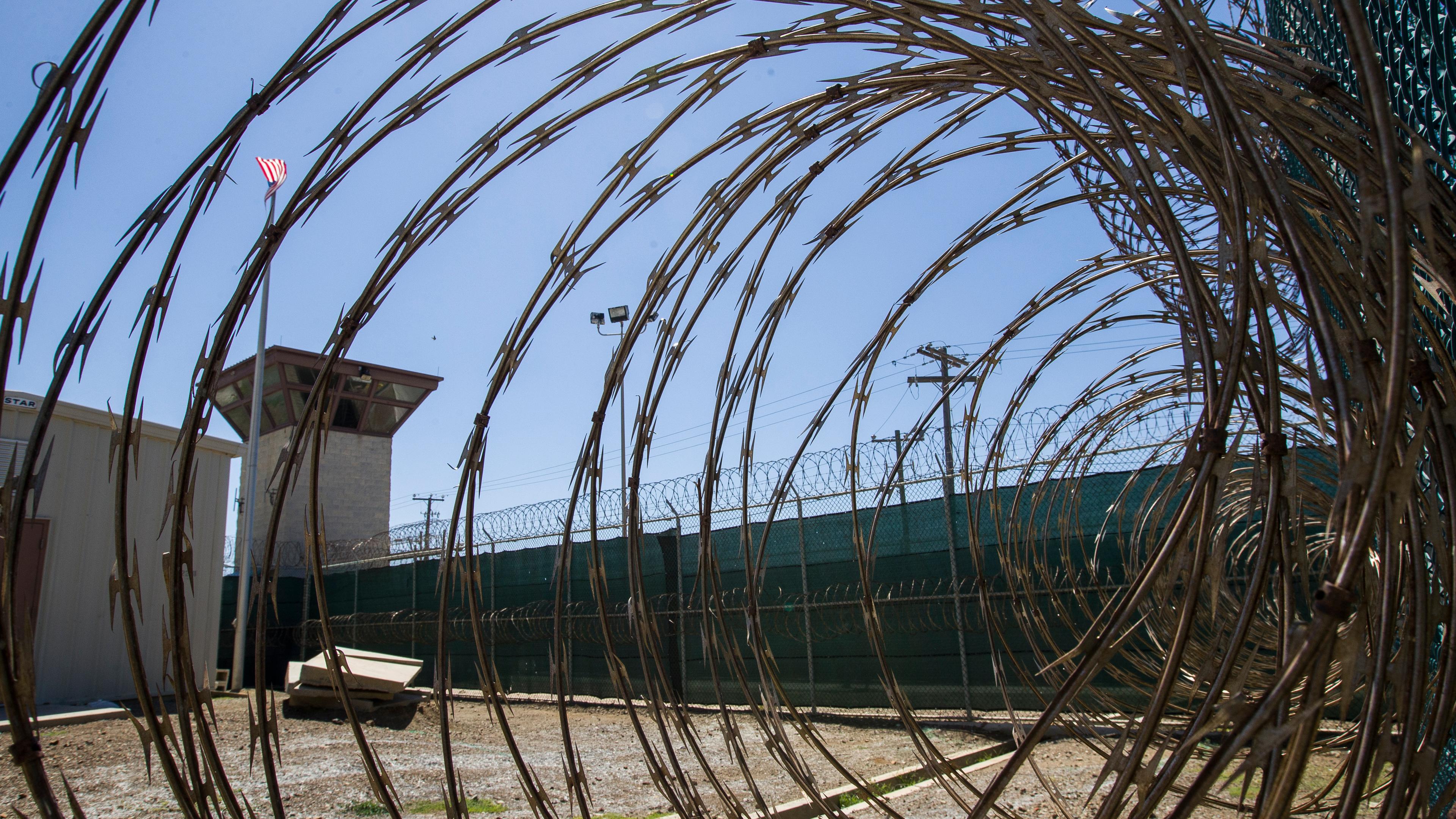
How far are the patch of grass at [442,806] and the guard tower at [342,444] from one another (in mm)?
13398

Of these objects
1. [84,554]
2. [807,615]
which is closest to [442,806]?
[807,615]

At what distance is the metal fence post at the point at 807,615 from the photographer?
396 inches

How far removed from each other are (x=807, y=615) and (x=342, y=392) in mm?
13838

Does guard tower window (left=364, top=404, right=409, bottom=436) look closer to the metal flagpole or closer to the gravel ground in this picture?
the metal flagpole

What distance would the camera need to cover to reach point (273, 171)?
53.4 feet

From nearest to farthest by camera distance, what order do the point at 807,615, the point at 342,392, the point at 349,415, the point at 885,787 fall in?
the point at 885,787
the point at 807,615
the point at 342,392
the point at 349,415

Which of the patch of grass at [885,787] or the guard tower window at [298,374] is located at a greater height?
the guard tower window at [298,374]

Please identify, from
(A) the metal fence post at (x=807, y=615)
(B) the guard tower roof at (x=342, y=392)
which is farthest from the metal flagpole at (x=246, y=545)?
(A) the metal fence post at (x=807, y=615)

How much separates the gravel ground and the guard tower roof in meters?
11.6

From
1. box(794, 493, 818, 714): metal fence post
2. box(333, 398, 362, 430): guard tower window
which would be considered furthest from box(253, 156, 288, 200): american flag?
box(794, 493, 818, 714): metal fence post

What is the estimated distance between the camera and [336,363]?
272 centimetres

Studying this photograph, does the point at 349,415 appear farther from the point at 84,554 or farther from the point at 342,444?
the point at 84,554

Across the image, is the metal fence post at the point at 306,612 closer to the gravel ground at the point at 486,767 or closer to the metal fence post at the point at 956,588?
the gravel ground at the point at 486,767

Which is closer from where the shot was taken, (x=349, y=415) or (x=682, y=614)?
(x=682, y=614)
